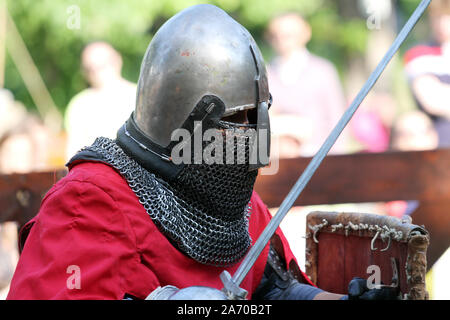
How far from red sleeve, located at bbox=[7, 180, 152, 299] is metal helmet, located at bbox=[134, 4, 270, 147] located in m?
0.40

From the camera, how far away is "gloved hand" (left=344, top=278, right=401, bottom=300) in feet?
8.56

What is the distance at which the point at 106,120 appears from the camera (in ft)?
19.0

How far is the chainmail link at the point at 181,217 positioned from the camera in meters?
2.72

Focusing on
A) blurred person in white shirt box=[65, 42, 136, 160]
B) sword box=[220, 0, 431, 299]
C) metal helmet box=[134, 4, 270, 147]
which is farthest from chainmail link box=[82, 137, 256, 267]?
blurred person in white shirt box=[65, 42, 136, 160]

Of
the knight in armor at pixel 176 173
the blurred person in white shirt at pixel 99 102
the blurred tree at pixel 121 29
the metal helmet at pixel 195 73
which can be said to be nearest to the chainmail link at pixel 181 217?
the knight in armor at pixel 176 173

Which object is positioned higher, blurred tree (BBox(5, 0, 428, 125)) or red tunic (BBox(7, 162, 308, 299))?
blurred tree (BBox(5, 0, 428, 125))

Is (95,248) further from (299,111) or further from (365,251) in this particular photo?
(299,111)

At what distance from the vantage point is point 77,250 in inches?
96.4

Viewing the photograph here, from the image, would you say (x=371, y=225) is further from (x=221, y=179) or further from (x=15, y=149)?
(x=15, y=149)

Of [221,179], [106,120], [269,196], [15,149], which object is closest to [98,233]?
[221,179]

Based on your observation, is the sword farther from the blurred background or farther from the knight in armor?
the blurred background

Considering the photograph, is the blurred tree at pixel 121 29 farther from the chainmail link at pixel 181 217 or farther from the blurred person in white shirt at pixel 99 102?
the chainmail link at pixel 181 217

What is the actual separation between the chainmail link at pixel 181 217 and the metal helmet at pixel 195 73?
0.15 meters

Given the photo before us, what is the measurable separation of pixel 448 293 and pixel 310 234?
2.45 metres
